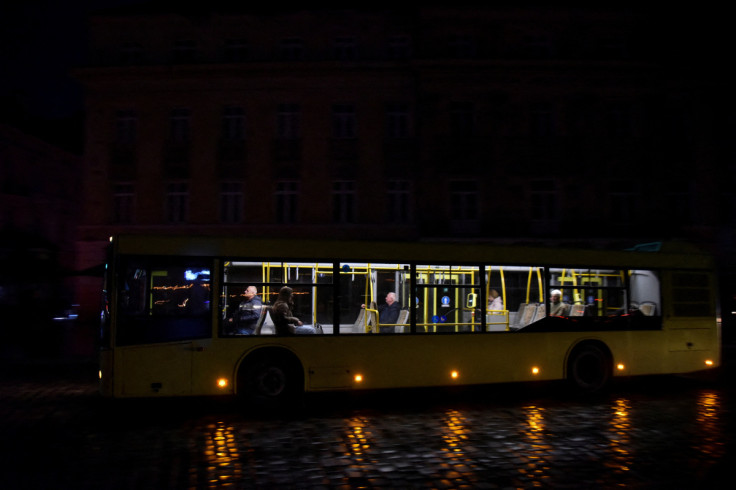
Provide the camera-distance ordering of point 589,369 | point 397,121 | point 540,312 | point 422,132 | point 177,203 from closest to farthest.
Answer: point 540,312 < point 589,369 < point 422,132 < point 397,121 < point 177,203

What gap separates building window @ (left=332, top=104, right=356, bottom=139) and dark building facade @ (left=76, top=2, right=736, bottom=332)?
6cm

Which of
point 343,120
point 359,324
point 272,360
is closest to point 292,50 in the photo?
point 343,120

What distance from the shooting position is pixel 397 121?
27.3m

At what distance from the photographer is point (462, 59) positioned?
86.2 feet

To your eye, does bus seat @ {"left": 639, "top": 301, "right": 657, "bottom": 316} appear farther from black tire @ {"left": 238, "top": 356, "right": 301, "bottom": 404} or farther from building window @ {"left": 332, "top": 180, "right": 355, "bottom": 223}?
building window @ {"left": 332, "top": 180, "right": 355, "bottom": 223}

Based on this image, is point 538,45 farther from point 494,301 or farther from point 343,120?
point 494,301

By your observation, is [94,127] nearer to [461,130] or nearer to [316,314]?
[461,130]

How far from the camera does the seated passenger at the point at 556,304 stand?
463 inches

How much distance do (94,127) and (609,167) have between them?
22.1 metres

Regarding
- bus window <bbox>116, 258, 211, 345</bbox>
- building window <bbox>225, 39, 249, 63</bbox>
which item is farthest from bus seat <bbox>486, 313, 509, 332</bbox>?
building window <bbox>225, 39, 249, 63</bbox>

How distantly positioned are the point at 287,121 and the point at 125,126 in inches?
281

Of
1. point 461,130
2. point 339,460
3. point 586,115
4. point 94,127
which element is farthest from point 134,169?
point 339,460

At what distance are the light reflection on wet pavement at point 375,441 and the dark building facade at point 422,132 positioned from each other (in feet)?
51.4

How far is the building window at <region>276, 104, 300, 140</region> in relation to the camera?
2733 cm
